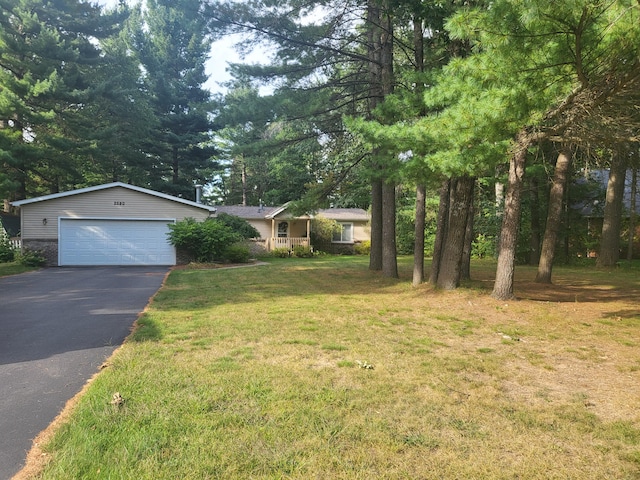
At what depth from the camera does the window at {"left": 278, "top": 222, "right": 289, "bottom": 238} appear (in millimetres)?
25812

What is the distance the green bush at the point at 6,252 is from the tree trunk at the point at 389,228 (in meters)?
14.4

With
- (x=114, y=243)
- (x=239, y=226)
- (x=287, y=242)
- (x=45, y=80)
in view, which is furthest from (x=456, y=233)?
(x=45, y=80)

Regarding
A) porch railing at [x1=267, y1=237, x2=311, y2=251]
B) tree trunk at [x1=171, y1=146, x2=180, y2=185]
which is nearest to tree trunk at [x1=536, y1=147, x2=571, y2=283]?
porch railing at [x1=267, y1=237, x2=311, y2=251]

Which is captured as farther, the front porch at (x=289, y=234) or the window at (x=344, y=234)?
the window at (x=344, y=234)

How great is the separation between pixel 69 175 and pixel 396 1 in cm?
2255

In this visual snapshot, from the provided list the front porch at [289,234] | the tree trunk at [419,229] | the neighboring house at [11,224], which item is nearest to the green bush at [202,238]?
the front porch at [289,234]

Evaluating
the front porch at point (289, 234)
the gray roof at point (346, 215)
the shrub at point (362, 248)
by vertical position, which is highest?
the gray roof at point (346, 215)

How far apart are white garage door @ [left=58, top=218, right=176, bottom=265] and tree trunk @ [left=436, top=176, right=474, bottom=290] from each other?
12.7 meters

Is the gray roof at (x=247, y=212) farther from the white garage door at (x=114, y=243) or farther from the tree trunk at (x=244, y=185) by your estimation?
the tree trunk at (x=244, y=185)

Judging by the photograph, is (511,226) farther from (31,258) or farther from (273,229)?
(273,229)

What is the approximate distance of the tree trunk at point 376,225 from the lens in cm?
1330

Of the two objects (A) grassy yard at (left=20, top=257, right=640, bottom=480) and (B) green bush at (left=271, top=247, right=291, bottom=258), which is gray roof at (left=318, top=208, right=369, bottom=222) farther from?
(A) grassy yard at (left=20, top=257, right=640, bottom=480)

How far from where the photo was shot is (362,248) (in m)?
25.8

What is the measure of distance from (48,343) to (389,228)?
8.75m
